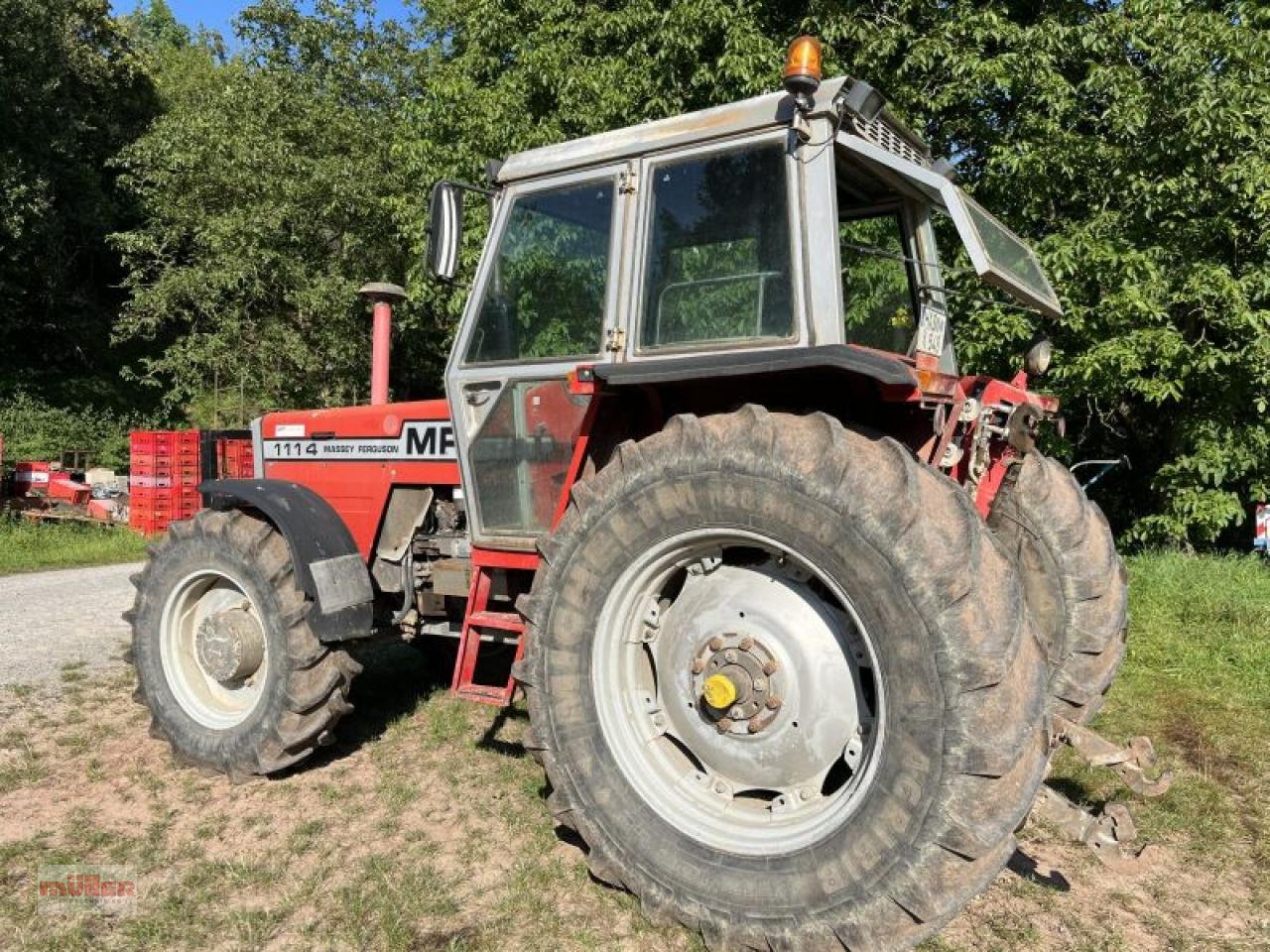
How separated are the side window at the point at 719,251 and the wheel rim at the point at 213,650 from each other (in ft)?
7.31

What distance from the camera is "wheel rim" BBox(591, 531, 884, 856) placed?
267cm

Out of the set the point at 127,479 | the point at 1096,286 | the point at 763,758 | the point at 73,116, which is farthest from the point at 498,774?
the point at 73,116

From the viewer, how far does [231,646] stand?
3963 mm

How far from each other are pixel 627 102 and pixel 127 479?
411 inches

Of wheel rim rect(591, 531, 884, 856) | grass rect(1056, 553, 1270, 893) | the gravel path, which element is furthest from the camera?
the gravel path

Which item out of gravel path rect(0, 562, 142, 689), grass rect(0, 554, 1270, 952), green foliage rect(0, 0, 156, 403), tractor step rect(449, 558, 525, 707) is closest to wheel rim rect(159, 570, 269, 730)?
grass rect(0, 554, 1270, 952)

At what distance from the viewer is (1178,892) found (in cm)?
303

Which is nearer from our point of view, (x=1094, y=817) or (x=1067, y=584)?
(x=1094, y=817)

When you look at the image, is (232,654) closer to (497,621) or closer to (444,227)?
(497,621)

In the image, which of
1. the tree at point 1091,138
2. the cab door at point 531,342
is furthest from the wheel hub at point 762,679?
the tree at point 1091,138

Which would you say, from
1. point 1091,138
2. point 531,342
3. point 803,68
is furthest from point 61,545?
point 1091,138

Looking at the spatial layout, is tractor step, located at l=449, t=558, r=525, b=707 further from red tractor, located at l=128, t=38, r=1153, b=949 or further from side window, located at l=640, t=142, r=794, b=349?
side window, located at l=640, t=142, r=794, b=349

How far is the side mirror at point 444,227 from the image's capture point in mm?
3414

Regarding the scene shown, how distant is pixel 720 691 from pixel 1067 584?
1.85 meters
